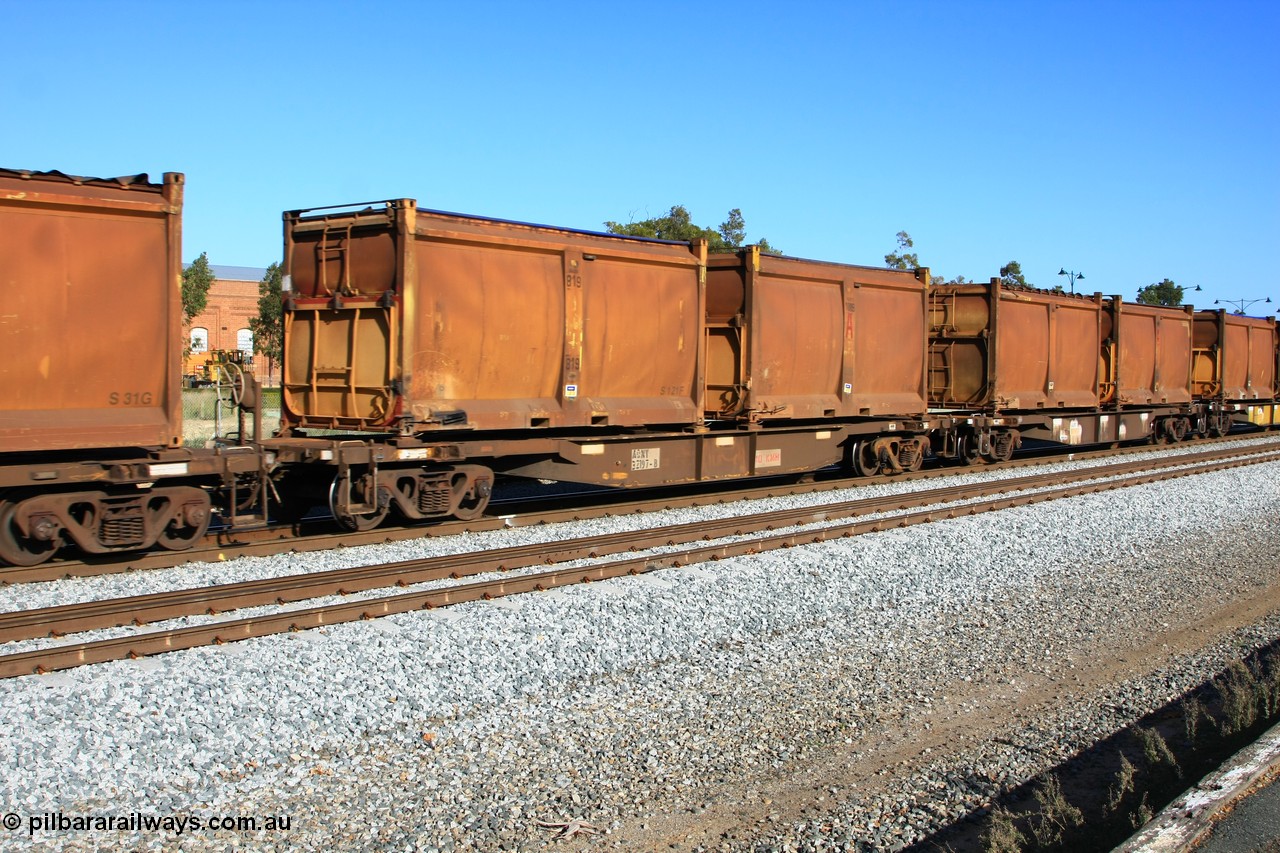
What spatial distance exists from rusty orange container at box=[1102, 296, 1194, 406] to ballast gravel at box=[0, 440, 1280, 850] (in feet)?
50.1

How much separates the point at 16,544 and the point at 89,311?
2202 millimetres

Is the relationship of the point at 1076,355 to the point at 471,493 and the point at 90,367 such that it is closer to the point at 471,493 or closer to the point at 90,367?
the point at 471,493

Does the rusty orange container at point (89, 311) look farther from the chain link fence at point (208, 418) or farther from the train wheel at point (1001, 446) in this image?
the train wheel at point (1001, 446)

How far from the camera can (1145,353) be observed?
2556 cm

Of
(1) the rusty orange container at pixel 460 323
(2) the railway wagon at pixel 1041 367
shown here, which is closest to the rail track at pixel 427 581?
(1) the rusty orange container at pixel 460 323

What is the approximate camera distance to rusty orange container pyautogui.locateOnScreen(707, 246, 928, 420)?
15008mm

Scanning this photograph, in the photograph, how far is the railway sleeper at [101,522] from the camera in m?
8.91

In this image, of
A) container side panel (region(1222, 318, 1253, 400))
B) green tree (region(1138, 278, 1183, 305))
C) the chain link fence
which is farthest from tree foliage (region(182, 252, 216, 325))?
green tree (region(1138, 278, 1183, 305))

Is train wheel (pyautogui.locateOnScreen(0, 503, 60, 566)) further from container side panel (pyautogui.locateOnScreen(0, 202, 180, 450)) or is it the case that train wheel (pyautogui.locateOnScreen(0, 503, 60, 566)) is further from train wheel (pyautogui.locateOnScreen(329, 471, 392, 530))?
train wheel (pyautogui.locateOnScreen(329, 471, 392, 530))

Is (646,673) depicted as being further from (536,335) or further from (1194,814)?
(536,335)

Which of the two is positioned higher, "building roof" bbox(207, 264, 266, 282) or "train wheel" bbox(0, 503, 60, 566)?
"building roof" bbox(207, 264, 266, 282)

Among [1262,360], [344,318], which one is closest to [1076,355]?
[1262,360]

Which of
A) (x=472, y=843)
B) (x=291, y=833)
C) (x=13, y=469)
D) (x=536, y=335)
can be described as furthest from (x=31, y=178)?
(x=472, y=843)

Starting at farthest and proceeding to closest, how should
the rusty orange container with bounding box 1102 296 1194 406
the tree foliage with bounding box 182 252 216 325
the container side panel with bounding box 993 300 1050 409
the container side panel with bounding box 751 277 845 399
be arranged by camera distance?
1. the tree foliage with bounding box 182 252 216 325
2. the rusty orange container with bounding box 1102 296 1194 406
3. the container side panel with bounding box 993 300 1050 409
4. the container side panel with bounding box 751 277 845 399
